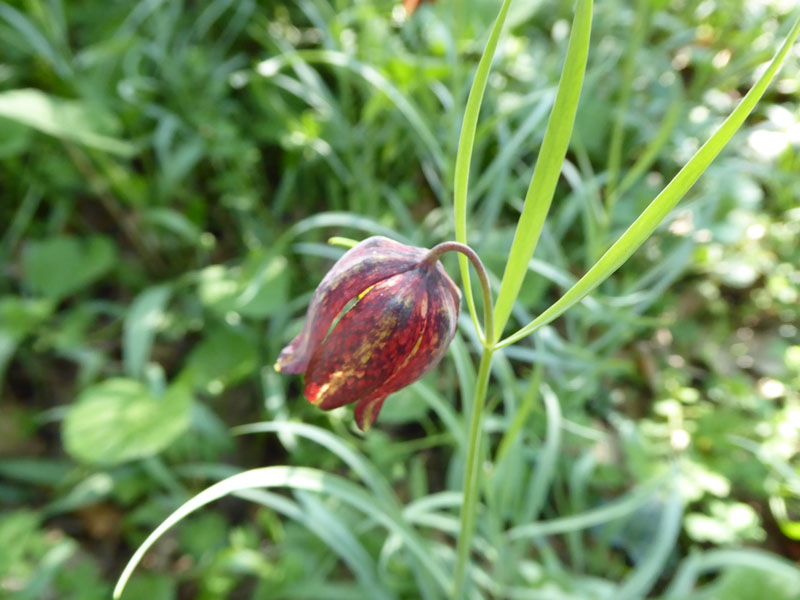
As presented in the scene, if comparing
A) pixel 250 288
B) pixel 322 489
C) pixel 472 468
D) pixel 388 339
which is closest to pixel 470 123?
pixel 388 339

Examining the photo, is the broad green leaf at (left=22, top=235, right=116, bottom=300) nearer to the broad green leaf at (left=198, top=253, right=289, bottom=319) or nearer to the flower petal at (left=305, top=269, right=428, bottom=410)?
the broad green leaf at (left=198, top=253, right=289, bottom=319)

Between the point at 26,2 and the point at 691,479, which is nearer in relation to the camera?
the point at 691,479

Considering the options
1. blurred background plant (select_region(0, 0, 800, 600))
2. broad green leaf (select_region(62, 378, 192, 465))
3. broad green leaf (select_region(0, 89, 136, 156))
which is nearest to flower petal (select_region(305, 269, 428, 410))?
blurred background plant (select_region(0, 0, 800, 600))

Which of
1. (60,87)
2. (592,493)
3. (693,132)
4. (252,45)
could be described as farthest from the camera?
(252,45)

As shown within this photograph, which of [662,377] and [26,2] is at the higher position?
[26,2]

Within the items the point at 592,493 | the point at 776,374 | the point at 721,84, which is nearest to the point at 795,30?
the point at 592,493

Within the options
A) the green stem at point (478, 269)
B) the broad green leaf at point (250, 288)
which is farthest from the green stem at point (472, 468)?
the broad green leaf at point (250, 288)

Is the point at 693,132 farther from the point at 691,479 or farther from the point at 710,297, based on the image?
the point at 691,479

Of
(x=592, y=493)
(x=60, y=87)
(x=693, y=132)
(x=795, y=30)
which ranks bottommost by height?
(x=592, y=493)
